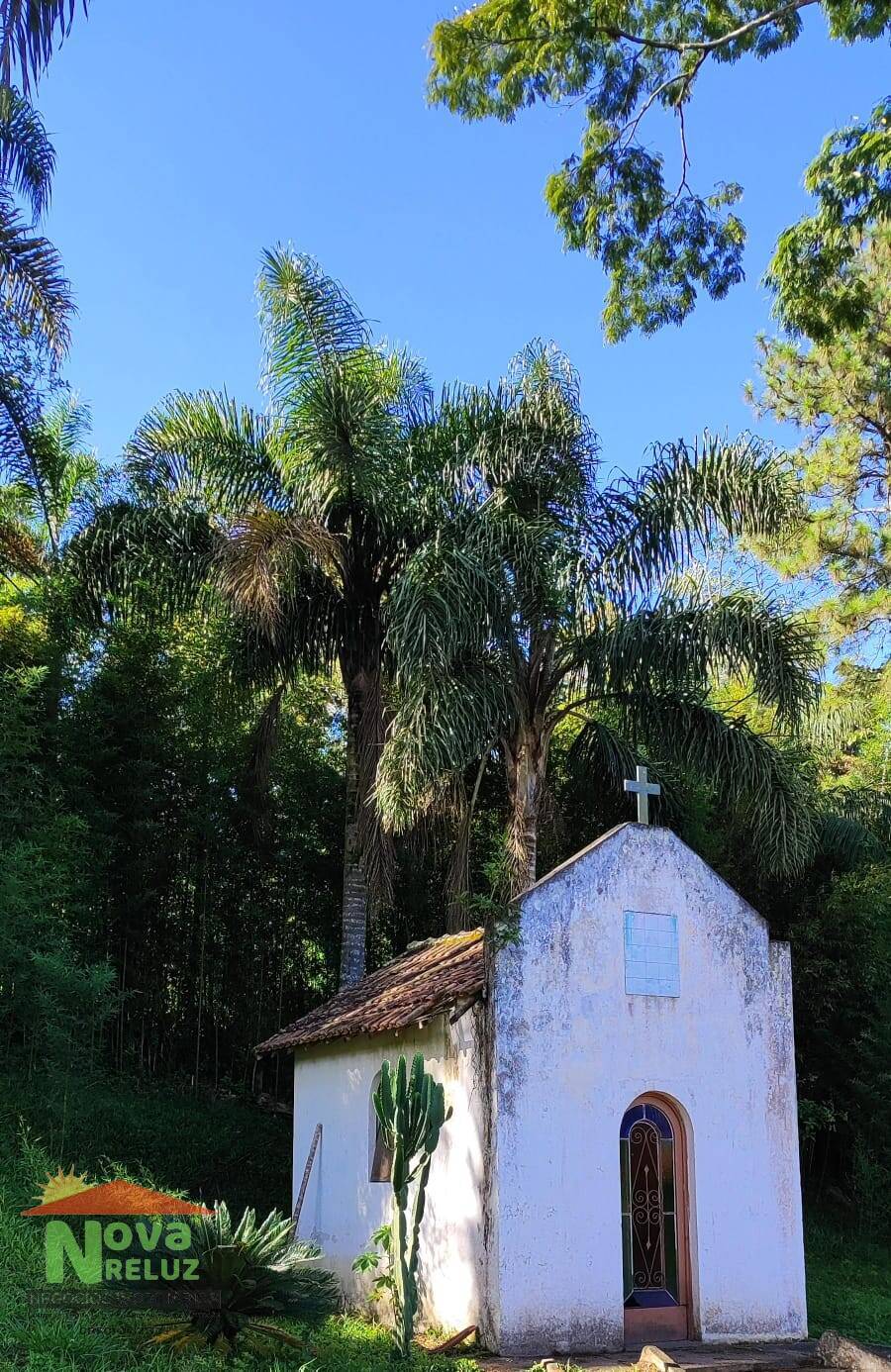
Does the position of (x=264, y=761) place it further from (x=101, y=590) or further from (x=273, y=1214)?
(x=273, y=1214)

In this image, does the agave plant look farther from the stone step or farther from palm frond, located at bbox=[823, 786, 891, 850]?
palm frond, located at bbox=[823, 786, 891, 850]

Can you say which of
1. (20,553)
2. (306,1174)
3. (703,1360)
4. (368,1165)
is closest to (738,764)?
(368,1165)

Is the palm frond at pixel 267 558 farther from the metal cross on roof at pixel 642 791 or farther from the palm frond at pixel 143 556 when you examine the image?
the metal cross on roof at pixel 642 791

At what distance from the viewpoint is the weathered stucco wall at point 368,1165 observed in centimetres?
1163

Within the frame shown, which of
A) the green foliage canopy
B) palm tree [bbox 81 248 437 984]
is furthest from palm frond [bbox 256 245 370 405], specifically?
the green foliage canopy

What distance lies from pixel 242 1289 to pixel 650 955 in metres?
5.04

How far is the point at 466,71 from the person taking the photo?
416 inches

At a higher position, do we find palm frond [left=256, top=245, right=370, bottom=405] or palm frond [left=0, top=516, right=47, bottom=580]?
palm frond [left=256, top=245, right=370, bottom=405]

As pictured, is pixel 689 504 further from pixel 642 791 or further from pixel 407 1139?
pixel 407 1139

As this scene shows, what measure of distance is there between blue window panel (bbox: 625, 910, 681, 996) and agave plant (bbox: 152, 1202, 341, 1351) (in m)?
4.13

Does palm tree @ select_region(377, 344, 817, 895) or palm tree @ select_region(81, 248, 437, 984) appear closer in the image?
palm tree @ select_region(377, 344, 817, 895)

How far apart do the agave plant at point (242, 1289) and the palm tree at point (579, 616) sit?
553 cm

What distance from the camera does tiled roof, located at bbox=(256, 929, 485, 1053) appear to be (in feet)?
40.2

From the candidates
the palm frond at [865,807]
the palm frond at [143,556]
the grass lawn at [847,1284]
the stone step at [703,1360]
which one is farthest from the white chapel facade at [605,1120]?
the palm frond at [865,807]
